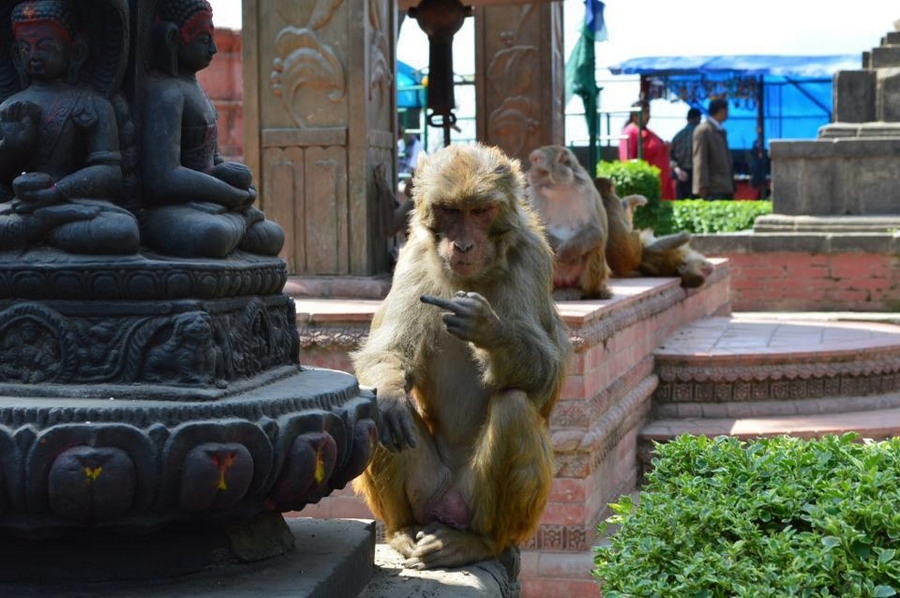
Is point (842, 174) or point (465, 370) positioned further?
point (842, 174)

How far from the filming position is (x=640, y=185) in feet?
49.8

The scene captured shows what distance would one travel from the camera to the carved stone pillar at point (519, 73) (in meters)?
11.6

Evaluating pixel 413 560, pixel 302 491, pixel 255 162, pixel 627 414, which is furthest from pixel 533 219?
pixel 255 162

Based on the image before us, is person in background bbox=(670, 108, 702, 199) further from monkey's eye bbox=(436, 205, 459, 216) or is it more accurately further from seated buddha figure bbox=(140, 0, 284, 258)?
seated buddha figure bbox=(140, 0, 284, 258)

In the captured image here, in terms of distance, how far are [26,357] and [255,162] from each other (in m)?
5.11

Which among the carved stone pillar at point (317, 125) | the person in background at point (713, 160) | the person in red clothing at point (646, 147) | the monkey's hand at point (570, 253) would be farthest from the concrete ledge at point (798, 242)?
the carved stone pillar at point (317, 125)

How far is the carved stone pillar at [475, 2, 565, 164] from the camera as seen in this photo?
11.6m

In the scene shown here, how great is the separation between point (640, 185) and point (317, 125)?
755cm

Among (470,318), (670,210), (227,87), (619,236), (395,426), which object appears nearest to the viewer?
(470,318)

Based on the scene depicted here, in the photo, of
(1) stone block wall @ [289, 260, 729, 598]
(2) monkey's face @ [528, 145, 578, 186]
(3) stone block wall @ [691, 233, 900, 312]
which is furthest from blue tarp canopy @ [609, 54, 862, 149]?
(1) stone block wall @ [289, 260, 729, 598]

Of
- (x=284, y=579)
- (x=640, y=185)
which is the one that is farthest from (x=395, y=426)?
(x=640, y=185)

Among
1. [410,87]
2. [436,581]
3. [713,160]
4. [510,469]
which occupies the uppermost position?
[410,87]

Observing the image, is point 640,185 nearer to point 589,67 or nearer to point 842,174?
point 589,67

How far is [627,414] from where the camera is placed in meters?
7.80
